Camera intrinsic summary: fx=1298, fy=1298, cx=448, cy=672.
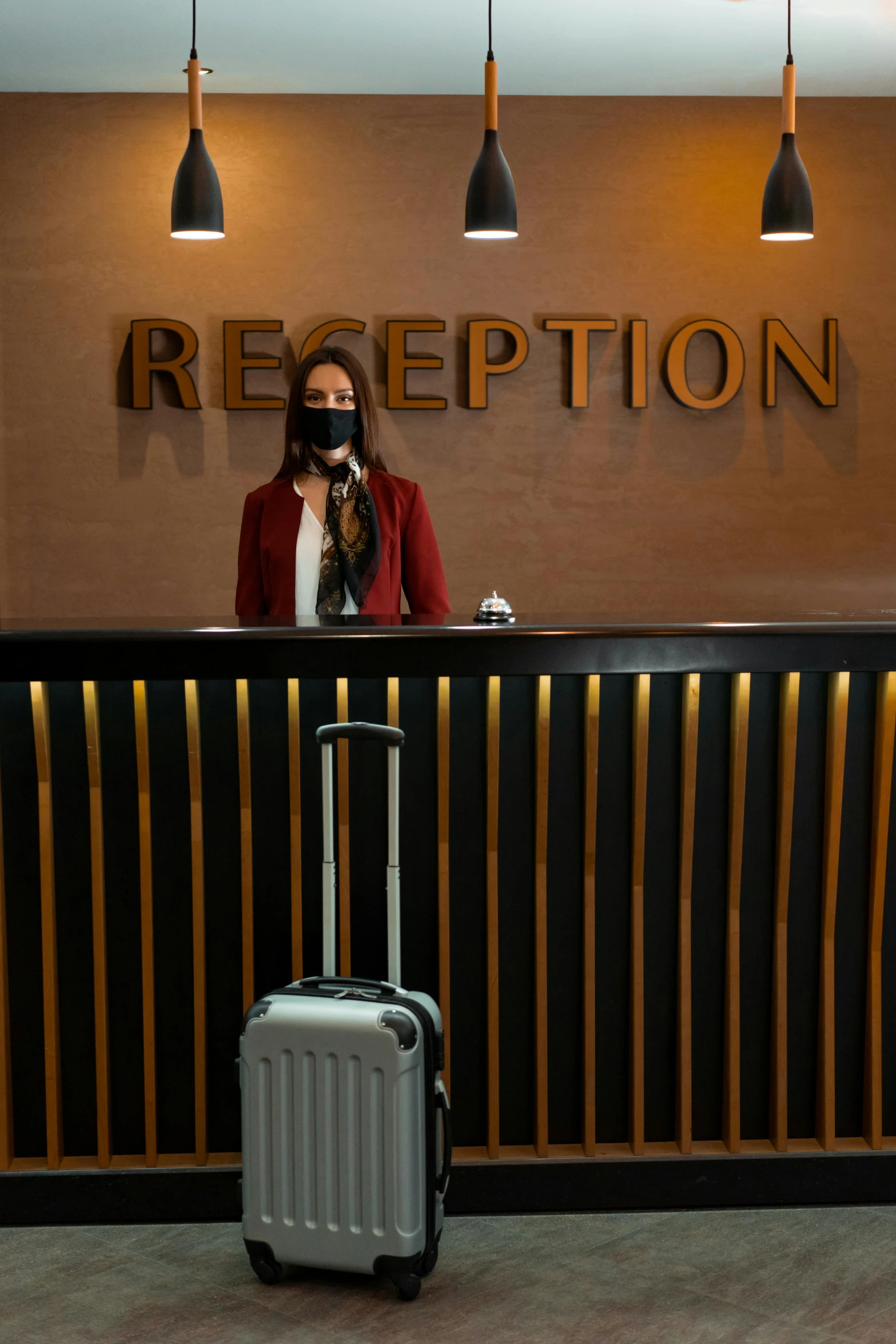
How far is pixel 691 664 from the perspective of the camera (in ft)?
7.84

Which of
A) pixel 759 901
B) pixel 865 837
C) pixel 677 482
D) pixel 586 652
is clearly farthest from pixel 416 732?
pixel 677 482

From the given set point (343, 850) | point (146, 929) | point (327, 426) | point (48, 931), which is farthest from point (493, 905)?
point (327, 426)

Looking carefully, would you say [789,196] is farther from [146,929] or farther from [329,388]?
[146,929]

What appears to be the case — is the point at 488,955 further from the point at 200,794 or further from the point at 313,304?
the point at 313,304

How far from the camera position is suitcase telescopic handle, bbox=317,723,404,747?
2197mm

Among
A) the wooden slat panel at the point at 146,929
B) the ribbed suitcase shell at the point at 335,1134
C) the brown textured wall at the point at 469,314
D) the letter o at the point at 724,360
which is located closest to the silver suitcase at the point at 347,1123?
the ribbed suitcase shell at the point at 335,1134

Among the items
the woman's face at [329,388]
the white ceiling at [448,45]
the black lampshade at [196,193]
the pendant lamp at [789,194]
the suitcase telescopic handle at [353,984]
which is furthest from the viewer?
the white ceiling at [448,45]

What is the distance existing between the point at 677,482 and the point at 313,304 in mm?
1576

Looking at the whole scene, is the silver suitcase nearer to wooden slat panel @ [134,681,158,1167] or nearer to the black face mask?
wooden slat panel @ [134,681,158,1167]

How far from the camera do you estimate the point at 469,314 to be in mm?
5031

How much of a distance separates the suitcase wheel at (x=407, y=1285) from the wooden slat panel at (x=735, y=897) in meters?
0.71

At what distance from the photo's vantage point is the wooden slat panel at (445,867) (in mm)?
2445

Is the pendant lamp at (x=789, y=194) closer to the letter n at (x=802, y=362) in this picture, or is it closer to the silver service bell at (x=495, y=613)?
the silver service bell at (x=495, y=613)

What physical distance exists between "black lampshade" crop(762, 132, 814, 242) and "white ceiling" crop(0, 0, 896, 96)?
1234mm
